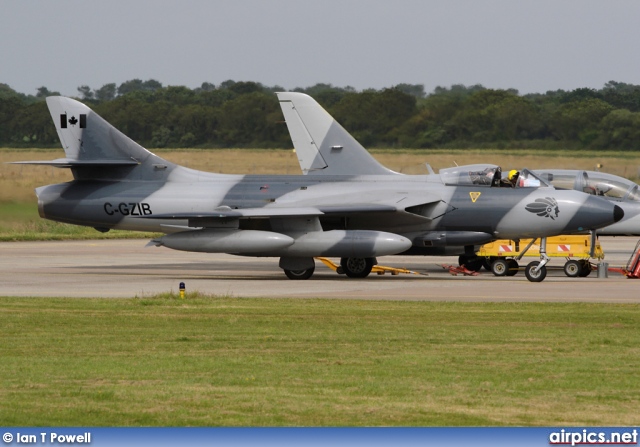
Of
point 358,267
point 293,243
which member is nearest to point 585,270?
point 358,267

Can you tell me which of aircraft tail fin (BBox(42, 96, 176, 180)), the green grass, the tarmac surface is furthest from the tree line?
the green grass

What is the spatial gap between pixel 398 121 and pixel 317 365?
49.4 meters

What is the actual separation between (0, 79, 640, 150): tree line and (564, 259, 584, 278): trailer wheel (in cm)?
3191

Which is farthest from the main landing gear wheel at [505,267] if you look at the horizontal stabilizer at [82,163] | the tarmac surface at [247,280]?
the horizontal stabilizer at [82,163]

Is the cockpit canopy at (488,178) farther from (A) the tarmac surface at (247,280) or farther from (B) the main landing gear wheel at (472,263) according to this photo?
(B) the main landing gear wheel at (472,263)

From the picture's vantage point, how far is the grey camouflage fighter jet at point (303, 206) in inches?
902

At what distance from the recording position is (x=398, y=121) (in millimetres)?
59781

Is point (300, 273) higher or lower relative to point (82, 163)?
lower

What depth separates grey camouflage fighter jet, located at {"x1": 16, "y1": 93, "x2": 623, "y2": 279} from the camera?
75.2 feet

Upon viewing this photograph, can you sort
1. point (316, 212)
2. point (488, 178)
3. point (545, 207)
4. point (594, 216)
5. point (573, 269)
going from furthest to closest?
point (573, 269) → point (488, 178) → point (316, 212) → point (545, 207) → point (594, 216)

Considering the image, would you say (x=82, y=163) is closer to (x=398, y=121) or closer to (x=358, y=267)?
(x=358, y=267)

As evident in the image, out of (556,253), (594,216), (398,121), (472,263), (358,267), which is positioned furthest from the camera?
(398,121)

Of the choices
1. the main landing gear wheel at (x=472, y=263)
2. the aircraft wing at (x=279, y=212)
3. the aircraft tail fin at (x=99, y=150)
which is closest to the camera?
the aircraft wing at (x=279, y=212)

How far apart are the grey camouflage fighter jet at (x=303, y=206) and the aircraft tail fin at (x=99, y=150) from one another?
23 mm
